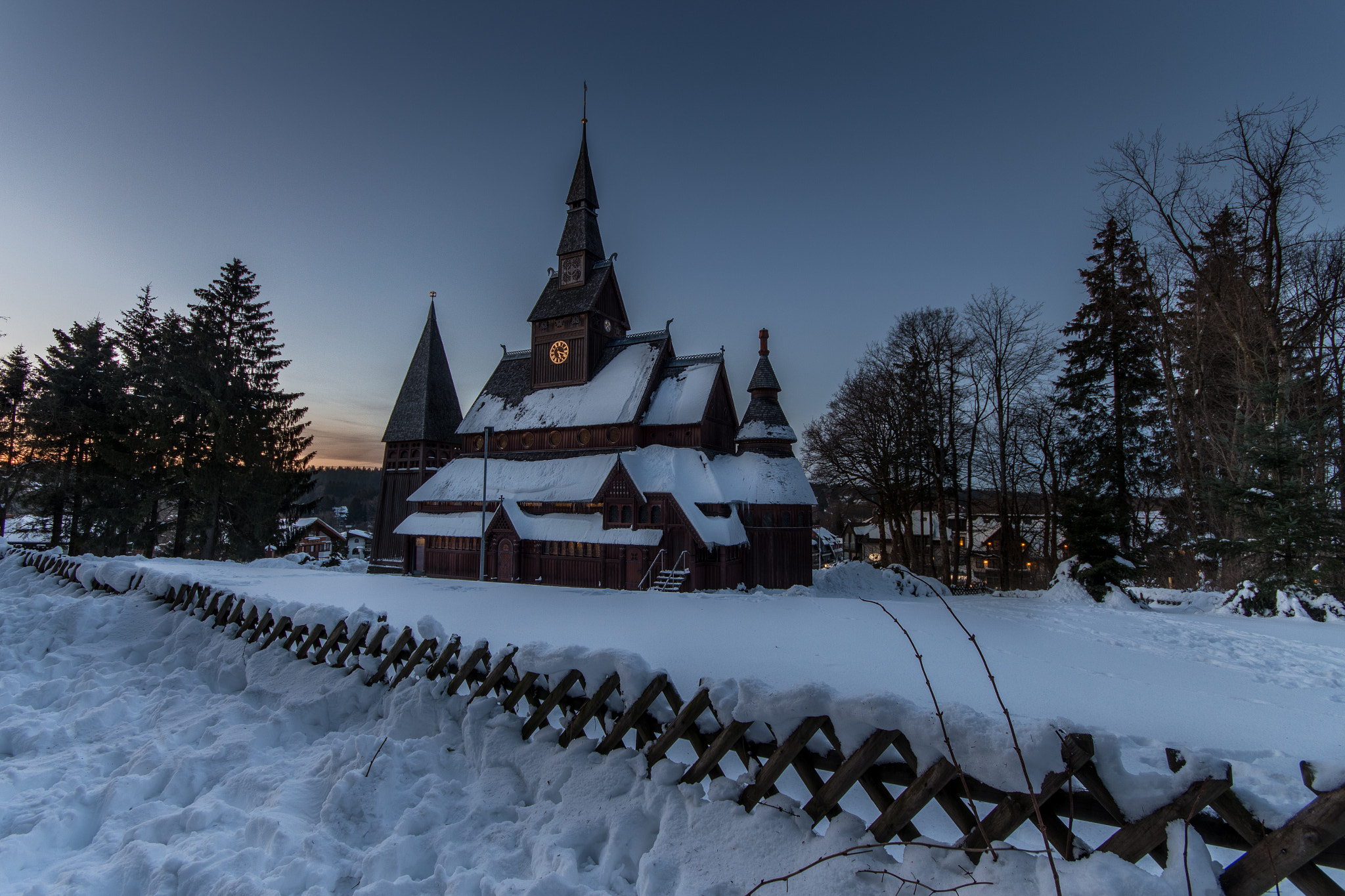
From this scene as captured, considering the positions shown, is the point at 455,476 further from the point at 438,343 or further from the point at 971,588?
the point at 971,588

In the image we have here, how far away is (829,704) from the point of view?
2.57 meters

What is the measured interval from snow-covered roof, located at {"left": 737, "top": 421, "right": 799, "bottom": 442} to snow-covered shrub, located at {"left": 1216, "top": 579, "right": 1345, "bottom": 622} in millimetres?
14259

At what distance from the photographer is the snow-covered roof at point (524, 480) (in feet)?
74.0

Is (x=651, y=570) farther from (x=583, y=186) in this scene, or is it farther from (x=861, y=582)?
(x=583, y=186)

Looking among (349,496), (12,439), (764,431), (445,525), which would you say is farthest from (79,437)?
(349,496)

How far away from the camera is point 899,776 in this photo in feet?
8.17

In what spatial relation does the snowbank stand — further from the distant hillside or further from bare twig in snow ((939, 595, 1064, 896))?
the distant hillside

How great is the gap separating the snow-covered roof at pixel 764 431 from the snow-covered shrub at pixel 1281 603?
1426cm

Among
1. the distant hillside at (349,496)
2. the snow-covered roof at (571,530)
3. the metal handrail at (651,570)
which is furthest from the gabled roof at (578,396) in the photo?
the distant hillside at (349,496)

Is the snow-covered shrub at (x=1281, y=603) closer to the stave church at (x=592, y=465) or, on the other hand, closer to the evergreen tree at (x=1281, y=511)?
the evergreen tree at (x=1281, y=511)

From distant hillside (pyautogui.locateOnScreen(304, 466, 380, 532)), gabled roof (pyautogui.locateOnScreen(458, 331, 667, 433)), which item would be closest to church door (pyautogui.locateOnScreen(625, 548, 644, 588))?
gabled roof (pyautogui.locateOnScreen(458, 331, 667, 433))

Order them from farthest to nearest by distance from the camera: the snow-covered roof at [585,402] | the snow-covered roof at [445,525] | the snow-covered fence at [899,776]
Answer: the snow-covered roof at [585,402] < the snow-covered roof at [445,525] < the snow-covered fence at [899,776]

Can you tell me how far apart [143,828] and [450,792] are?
1.69 metres

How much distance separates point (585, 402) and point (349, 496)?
4612 inches
